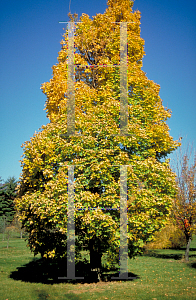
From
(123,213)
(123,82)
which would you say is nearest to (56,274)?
(123,213)

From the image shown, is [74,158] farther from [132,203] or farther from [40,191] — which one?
[132,203]

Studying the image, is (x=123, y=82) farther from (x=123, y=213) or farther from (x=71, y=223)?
(x=71, y=223)

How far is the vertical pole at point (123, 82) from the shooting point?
402 inches

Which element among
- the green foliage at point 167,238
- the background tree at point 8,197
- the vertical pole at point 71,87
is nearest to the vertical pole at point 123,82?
the vertical pole at point 71,87

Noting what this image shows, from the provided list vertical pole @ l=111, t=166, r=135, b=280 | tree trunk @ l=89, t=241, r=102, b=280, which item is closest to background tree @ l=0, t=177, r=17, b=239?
tree trunk @ l=89, t=241, r=102, b=280

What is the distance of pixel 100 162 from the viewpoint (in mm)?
8875

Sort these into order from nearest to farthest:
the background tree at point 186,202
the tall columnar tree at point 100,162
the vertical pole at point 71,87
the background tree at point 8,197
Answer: the tall columnar tree at point 100,162
the vertical pole at point 71,87
the background tree at point 186,202
the background tree at point 8,197

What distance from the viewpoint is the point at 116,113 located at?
33.6 ft

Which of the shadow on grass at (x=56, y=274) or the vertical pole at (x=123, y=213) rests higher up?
the vertical pole at (x=123, y=213)

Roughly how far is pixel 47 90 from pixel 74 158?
3602 mm

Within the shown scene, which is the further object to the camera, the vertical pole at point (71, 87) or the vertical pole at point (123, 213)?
the vertical pole at point (71, 87)

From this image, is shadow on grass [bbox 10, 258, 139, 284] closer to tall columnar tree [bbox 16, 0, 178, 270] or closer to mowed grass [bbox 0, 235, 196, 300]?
mowed grass [bbox 0, 235, 196, 300]

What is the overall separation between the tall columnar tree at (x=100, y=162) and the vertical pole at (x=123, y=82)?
0.19 meters

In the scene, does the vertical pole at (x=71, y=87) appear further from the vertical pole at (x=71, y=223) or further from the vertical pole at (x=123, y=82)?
the vertical pole at (x=123, y=82)
